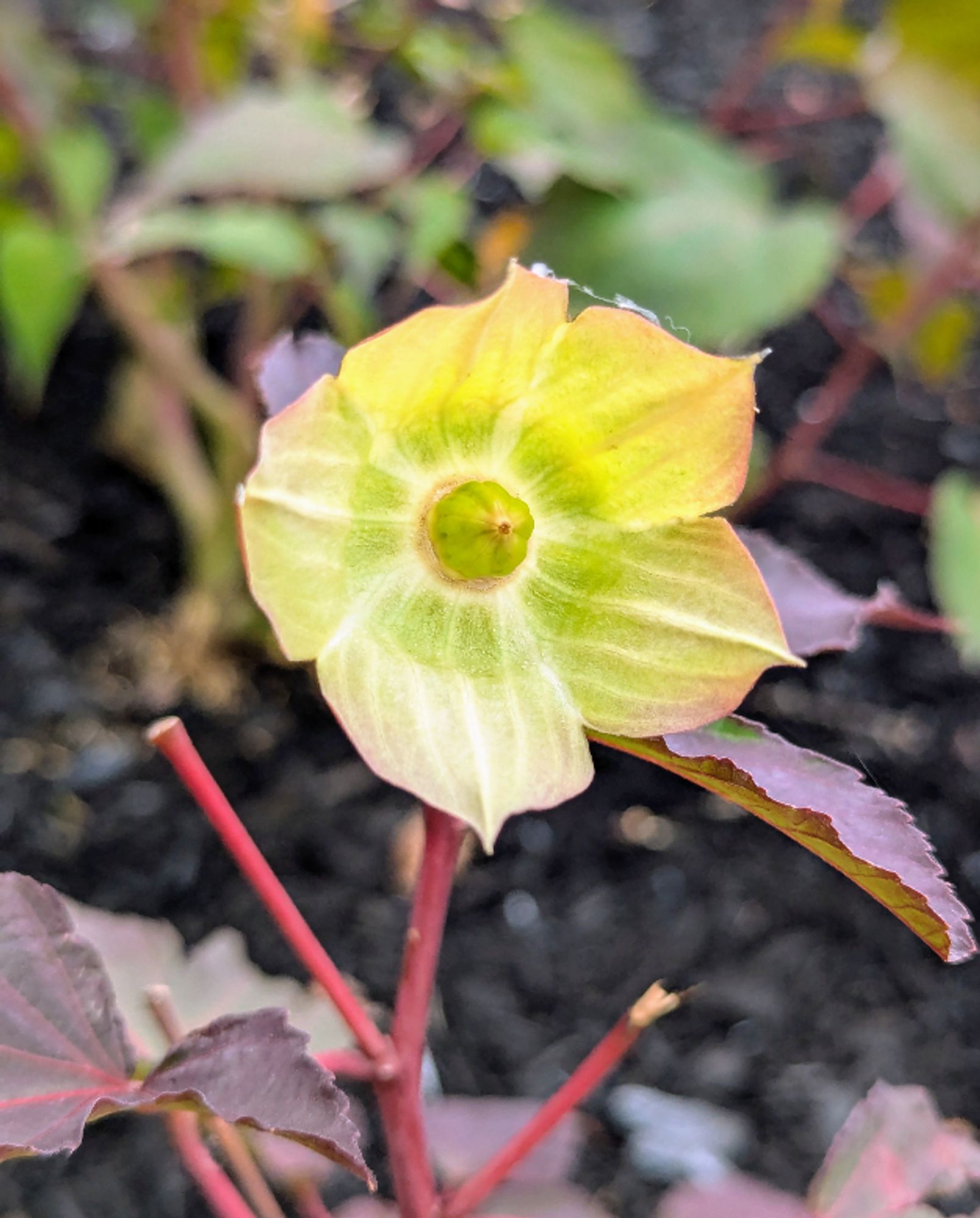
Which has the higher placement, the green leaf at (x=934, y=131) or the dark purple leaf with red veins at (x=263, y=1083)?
the green leaf at (x=934, y=131)

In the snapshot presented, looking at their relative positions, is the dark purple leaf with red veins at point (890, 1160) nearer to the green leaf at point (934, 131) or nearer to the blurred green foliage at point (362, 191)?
the blurred green foliage at point (362, 191)

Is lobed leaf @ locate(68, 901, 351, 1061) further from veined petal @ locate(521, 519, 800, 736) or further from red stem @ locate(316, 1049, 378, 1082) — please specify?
veined petal @ locate(521, 519, 800, 736)

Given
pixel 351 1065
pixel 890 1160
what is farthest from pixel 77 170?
pixel 890 1160

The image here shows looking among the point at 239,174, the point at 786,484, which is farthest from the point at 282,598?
the point at 786,484

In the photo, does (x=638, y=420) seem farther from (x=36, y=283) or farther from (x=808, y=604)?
(x=36, y=283)

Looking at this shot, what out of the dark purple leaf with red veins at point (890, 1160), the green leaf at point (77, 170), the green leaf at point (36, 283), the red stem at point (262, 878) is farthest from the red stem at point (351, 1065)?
the green leaf at point (77, 170)

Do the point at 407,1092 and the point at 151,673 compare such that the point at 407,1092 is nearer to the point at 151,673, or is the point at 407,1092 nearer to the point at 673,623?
the point at 673,623
